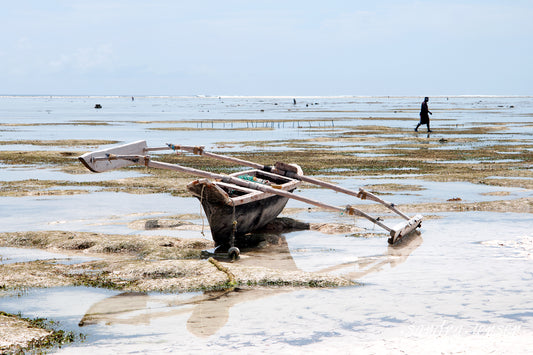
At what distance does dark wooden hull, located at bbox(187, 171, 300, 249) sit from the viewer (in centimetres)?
1138


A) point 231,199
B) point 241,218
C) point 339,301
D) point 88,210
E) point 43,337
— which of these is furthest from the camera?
point 88,210

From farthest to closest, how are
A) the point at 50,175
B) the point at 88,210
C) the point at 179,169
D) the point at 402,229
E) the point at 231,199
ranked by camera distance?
the point at 50,175 < the point at 88,210 < the point at 179,169 < the point at 402,229 < the point at 231,199

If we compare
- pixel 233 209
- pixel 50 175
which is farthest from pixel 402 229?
pixel 50 175

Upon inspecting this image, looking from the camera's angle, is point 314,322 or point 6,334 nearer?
point 6,334

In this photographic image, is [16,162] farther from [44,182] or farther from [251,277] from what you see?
[251,277]

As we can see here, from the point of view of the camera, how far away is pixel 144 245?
38.1ft

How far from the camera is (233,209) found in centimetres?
1157

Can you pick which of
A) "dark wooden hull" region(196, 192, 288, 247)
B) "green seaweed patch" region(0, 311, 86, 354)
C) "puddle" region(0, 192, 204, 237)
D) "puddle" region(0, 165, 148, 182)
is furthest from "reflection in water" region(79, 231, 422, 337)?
"puddle" region(0, 165, 148, 182)

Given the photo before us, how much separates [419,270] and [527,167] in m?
14.2

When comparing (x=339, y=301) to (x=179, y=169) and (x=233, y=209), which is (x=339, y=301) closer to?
(x=233, y=209)

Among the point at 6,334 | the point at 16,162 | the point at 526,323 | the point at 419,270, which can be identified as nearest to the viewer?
the point at 6,334

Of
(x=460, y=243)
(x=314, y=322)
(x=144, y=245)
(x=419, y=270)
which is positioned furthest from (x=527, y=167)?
(x=314, y=322)

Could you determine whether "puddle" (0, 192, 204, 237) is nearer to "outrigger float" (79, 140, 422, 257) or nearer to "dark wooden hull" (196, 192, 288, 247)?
"dark wooden hull" (196, 192, 288, 247)

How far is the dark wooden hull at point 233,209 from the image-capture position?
1138 cm
